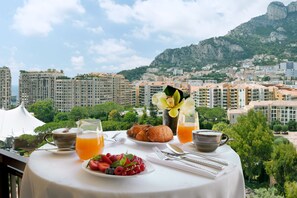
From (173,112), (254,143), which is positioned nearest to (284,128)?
(254,143)

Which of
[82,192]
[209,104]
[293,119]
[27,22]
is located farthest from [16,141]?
[82,192]

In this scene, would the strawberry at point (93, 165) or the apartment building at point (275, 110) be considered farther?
the apartment building at point (275, 110)

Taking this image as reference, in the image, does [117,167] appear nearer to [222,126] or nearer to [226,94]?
[222,126]

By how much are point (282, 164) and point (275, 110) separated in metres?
0.62

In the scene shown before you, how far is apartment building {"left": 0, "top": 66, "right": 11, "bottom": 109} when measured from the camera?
4.59 metres

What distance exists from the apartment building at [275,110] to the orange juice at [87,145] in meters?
2.80

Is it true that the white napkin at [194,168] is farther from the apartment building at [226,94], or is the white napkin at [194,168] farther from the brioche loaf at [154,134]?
the apartment building at [226,94]

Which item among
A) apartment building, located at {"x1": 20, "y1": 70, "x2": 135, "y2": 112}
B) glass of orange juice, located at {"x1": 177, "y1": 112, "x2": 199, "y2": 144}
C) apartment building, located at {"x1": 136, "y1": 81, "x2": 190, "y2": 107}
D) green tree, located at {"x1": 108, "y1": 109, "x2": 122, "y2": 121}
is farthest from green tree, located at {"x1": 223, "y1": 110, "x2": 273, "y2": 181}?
glass of orange juice, located at {"x1": 177, "y1": 112, "x2": 199, "y2": 144}

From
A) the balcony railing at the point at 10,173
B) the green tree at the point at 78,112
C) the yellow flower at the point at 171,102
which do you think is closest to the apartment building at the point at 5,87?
the green tree at the point at 78,112

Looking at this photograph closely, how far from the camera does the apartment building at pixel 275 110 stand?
3428 millimetres

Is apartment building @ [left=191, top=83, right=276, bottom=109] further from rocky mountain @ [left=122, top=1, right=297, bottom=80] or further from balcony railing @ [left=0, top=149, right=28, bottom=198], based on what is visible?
balcony railing @ [left=0, top=149, right=28, bottom=198]

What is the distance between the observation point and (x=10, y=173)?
213 cm

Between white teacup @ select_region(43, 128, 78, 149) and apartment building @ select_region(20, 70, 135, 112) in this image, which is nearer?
white teacup @ select_region(43, 128, 78, 149)

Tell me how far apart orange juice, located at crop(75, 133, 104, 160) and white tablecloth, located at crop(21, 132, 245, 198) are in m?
0.04
